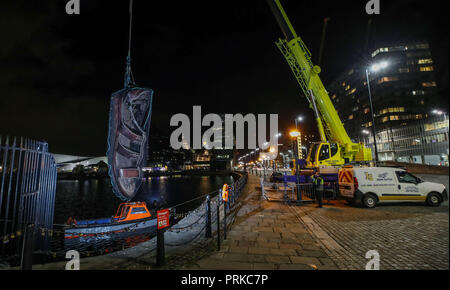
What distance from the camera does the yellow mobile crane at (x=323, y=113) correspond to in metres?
15.5

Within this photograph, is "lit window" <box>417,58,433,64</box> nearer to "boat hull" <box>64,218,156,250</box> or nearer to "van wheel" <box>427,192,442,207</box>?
"van wheel" <box>427,192,442,207</box>

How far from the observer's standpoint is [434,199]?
371 inches

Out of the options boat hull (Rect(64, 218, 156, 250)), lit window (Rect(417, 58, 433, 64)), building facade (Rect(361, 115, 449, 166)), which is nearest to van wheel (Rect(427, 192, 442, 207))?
boat hull (Rect(64, 218, 156, 250))

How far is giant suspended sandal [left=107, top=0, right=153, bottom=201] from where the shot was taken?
8.13m

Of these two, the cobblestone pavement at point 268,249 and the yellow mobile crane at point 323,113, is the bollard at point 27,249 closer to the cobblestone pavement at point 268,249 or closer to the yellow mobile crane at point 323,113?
the cobblestone pavement at point 268,249

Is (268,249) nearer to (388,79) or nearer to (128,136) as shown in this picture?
(128,136)

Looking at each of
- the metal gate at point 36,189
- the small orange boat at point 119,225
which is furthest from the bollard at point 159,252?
the small orange boat at point 119,225

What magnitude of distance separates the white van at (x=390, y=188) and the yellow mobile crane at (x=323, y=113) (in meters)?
5.17

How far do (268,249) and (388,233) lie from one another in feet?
13.8

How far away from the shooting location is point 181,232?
7.05m

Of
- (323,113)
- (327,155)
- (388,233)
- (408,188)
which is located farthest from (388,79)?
(388,233)

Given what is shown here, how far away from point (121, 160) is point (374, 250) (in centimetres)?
923
